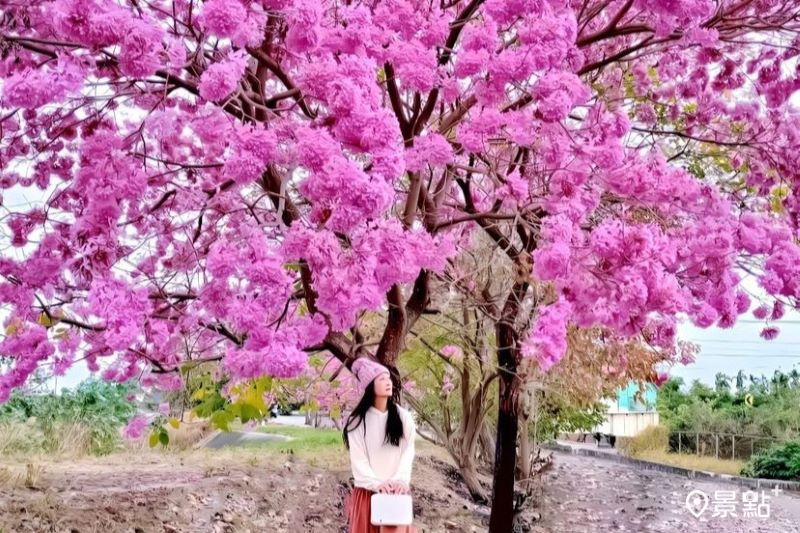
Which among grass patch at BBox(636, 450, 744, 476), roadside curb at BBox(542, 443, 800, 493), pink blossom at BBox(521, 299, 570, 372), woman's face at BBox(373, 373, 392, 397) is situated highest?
pink blossom at BBox(521, 299, 570, 372)

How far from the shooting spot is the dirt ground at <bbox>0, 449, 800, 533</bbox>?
741 cm

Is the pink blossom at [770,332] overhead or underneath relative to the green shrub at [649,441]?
overhead

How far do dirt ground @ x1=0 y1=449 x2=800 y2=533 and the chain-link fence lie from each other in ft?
9.83

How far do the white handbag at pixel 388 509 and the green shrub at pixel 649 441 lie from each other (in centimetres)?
1680

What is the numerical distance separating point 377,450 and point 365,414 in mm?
208

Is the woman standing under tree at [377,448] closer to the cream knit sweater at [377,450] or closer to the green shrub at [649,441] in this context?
the cream knit sweater at [377,450]

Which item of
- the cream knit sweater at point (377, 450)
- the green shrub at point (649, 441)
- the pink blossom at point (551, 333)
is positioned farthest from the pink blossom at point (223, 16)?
the green shrub at point (649, 441)

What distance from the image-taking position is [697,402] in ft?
67.3

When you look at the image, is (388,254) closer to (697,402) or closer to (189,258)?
(189,258)

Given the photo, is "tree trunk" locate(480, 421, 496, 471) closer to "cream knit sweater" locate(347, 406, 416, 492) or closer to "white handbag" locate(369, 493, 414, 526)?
"cream knit sweater" locate(347, 406, 416, 492)

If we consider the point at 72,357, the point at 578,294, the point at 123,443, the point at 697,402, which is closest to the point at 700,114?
the point at 578,294

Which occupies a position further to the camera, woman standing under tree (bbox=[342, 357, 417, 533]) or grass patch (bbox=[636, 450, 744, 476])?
grass patch (bbox=[636, 450, 744, 476])

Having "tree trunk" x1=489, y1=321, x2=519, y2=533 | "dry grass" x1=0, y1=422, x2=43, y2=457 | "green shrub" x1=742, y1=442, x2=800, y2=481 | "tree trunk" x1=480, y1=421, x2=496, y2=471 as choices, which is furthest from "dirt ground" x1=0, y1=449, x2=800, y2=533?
"green shrub" x1=742, y1=442, x2=800, y2=481

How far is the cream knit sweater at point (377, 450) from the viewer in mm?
4796
